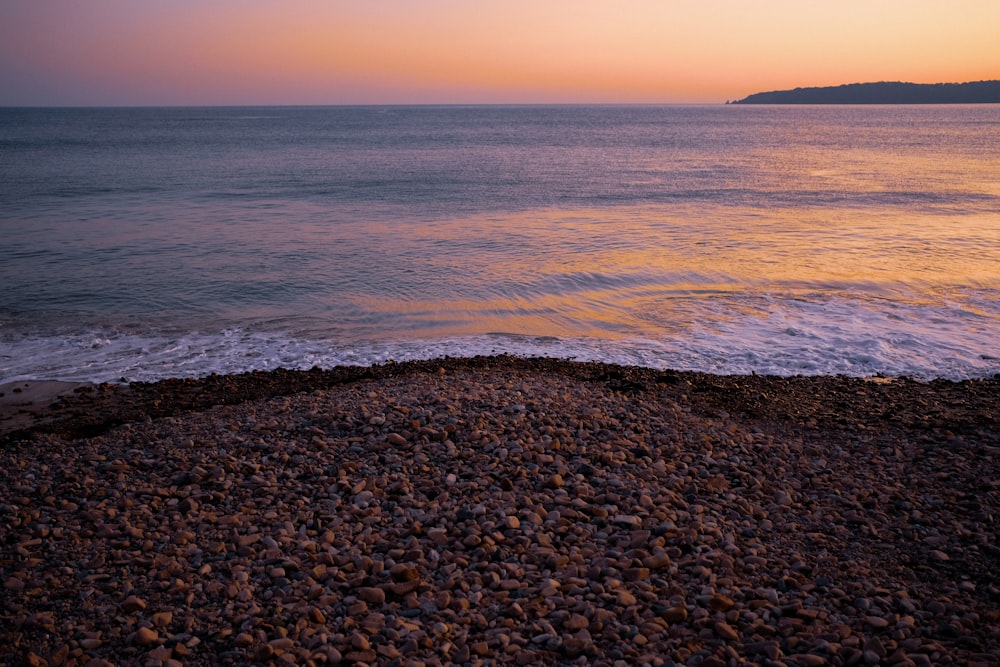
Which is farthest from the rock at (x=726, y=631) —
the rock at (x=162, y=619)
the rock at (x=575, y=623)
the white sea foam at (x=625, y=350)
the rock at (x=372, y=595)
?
the white sea foam at (x=625, y=350)

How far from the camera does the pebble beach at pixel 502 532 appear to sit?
13.9ft

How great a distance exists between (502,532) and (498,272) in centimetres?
1176

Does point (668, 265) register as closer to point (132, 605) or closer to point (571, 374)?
point (571, 374)

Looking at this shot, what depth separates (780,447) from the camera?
23.5ft

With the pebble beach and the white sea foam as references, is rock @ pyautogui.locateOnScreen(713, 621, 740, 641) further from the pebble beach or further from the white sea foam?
the white sea foam

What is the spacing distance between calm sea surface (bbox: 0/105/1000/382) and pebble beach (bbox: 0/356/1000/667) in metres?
Answer: 3.01

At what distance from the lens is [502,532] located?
5.34 m

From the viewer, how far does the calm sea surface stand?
11438 mm

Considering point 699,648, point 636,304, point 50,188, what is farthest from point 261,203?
point 699,648

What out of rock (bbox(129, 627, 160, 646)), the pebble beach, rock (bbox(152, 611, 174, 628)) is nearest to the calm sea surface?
the pebble beach

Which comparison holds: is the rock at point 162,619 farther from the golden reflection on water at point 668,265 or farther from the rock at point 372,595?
the golden reflection on water at point 668,265

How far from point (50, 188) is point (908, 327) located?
36.0m

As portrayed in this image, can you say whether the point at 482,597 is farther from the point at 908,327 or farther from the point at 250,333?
the point at 908,327

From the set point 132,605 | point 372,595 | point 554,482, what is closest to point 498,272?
point 554,482
